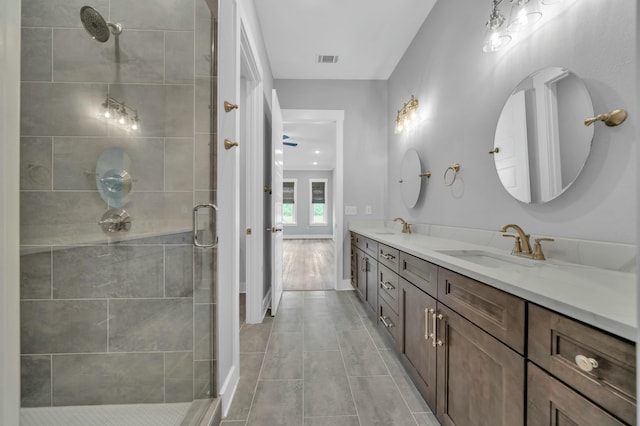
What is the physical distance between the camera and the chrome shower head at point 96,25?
108 centimetres

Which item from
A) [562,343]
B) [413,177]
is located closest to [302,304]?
[413,177]

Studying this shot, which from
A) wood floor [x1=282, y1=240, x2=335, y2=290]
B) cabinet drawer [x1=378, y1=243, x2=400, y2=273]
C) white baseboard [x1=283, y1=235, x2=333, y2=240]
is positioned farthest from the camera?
white baseboard [x1=283, y1=235, x2=333, y2=240]

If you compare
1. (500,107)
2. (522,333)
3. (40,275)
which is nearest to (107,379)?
(40,275)

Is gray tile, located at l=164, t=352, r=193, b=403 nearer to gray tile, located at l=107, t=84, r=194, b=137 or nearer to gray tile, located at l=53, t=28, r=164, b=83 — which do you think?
gray tile, located at l=107, t=84, r=194, b=137

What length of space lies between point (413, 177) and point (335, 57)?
5.45 ft

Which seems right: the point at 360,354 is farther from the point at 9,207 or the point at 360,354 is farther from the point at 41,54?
the point at 41,54

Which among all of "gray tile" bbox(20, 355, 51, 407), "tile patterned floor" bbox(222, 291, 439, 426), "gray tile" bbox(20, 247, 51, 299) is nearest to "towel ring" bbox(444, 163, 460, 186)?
"tile patterned floor" bbox(222, 291, 439, 426)

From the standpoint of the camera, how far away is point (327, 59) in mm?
2998

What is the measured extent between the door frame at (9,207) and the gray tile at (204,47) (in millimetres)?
808

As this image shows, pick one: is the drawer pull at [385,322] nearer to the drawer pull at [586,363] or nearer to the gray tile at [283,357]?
the gray tile at [283,357]

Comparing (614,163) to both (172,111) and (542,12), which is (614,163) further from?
(172,111)

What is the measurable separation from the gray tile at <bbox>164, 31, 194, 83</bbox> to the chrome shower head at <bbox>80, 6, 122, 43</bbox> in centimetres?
21

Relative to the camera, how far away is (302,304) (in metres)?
2.90

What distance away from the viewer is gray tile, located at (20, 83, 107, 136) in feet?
3.08
